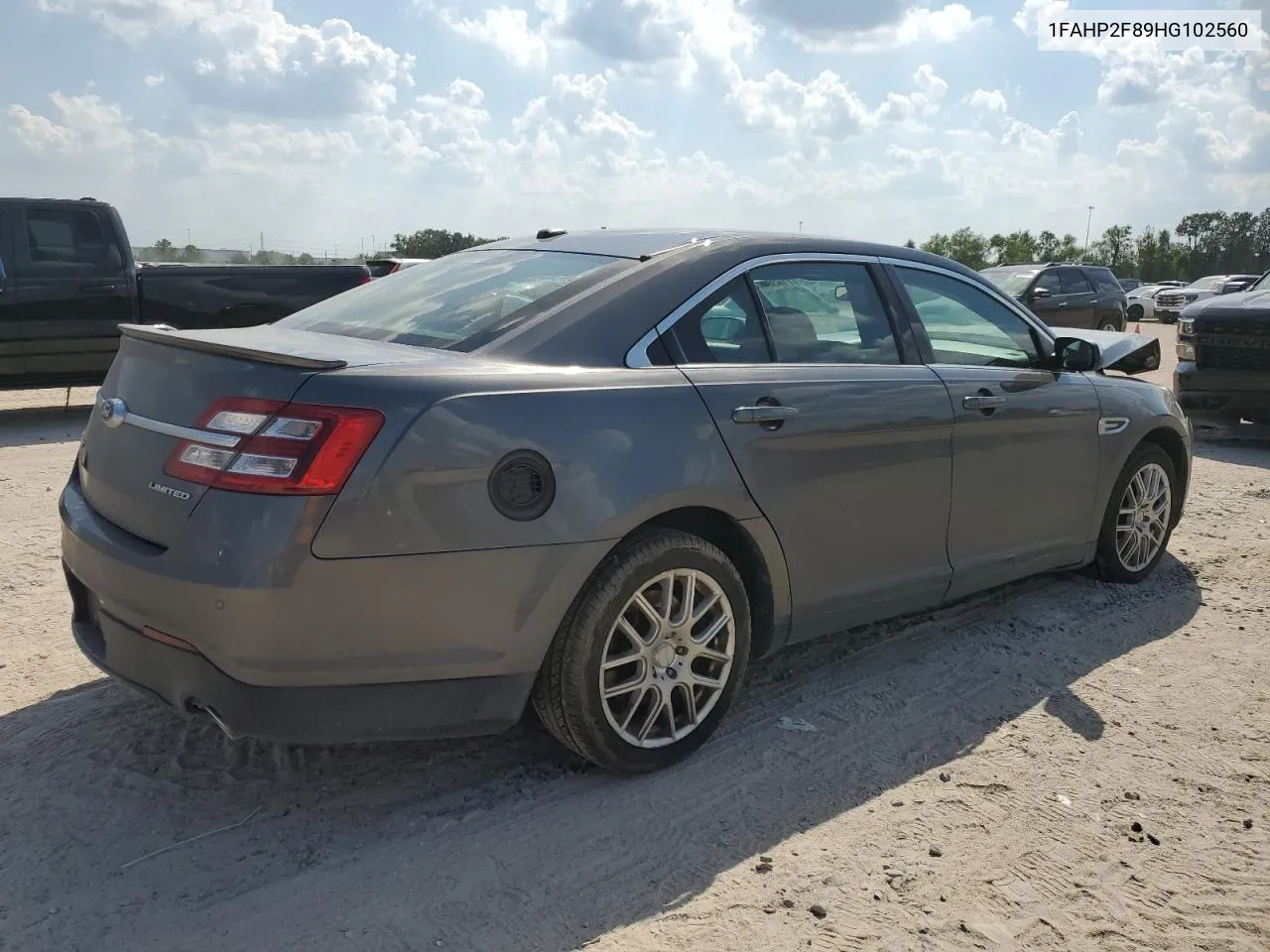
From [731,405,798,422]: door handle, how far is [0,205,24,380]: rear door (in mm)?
8942

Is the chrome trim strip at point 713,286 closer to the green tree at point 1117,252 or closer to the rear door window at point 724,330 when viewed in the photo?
the rear door window at point 724,330

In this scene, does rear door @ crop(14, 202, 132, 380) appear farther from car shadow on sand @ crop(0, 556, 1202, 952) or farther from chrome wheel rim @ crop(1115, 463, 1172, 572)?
chrome wheel rim @ crop(1115, 463, 1172, 572)

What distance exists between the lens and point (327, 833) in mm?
2977

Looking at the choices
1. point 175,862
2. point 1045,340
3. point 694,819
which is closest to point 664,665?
point 694,819

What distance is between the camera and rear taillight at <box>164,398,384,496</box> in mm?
2635

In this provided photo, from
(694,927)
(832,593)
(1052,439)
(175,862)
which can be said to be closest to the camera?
(694,927)

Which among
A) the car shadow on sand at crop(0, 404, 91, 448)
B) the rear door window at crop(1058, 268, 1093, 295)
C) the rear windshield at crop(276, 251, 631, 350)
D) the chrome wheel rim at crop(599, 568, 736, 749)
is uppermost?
the rear door window at crop(1058, 268, 1093, 295)

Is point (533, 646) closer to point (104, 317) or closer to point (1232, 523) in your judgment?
point (1232, 523)

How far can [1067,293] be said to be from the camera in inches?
705

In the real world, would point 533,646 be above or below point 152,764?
above

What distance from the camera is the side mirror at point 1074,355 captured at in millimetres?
4781

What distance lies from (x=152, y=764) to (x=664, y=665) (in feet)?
5.23

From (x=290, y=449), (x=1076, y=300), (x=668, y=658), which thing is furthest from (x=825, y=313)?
(x=1076, y=300)

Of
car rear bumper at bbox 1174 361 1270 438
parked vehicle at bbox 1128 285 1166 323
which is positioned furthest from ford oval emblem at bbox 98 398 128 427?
parked vehicle at bbox 1128 285 1166 323
